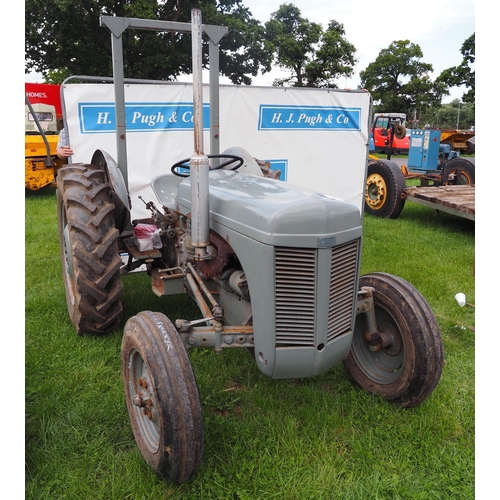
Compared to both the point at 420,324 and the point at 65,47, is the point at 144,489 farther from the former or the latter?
the point at 65,47

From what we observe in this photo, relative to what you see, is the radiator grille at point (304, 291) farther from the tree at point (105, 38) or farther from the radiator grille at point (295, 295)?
the tree at point (105, 38)

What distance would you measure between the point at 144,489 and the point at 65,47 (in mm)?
19660

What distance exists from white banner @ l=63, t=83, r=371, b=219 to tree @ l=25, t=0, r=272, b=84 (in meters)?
11.5

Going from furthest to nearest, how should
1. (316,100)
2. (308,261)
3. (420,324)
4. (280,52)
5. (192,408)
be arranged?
1. (280,52)
2. (316,100)
3. (420,324)
4. (308,261)
5. (192,408)

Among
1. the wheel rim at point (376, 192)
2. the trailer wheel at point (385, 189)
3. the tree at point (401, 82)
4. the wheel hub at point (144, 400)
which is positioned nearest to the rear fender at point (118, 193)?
the wheel hub at point (144, 400)

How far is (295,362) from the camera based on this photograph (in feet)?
7.48

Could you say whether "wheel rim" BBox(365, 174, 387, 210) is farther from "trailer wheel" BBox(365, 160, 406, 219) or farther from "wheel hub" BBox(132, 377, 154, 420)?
"wheel hub" BBox(132, 377, 154, 420)

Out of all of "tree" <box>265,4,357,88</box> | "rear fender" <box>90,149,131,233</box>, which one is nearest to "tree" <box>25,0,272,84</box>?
"tree" <box>265,4,357,88</box>

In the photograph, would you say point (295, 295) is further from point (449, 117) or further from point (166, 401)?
point (449, 117)

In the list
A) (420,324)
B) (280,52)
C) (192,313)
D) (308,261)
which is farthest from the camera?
(280,52)

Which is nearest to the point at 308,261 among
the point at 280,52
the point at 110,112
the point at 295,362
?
the point at 295,362

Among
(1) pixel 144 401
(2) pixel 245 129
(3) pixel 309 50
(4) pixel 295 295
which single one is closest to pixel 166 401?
(1) pixel 144 401

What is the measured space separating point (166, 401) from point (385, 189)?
23.3 ft

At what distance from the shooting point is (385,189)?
834 centimetres
